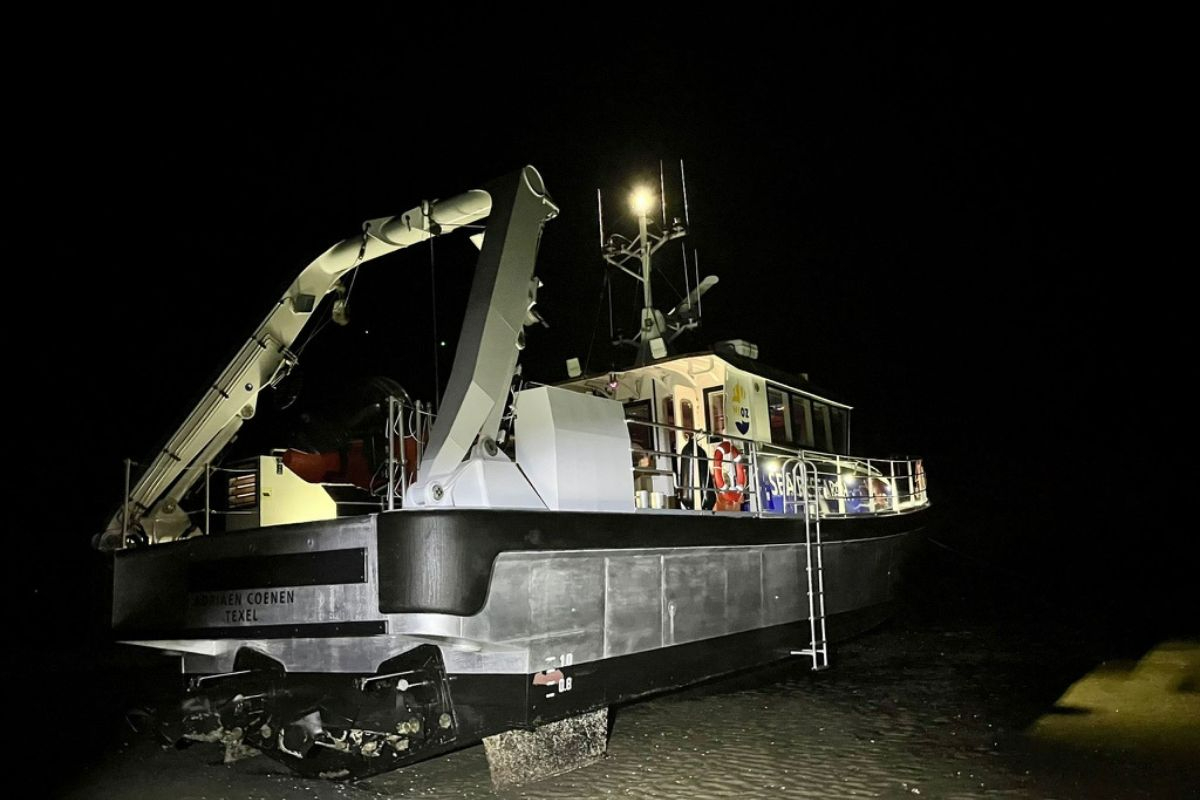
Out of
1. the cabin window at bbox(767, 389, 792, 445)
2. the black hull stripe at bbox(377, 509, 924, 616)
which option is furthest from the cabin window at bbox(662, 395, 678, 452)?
the black hull stripe at bbox(377, 509, 924, 616)

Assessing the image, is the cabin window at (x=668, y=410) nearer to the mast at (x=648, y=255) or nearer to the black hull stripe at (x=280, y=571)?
the mast at (x=648, y=255)

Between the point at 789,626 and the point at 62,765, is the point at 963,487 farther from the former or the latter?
the point at 62,765

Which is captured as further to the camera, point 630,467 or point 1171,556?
point 1171,556

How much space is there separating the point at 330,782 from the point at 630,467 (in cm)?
303

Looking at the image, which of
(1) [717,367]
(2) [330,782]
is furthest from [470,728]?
(1) [717,367]

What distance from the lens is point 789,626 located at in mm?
7582

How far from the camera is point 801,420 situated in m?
11.6

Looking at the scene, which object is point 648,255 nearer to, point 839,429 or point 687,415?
point 687,415

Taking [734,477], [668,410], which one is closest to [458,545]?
[734,477]

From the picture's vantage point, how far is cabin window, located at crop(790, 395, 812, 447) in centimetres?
1134

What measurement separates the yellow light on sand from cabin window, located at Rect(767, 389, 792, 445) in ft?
10.1

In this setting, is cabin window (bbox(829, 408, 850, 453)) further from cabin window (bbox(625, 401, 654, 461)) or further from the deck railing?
cabin window (bbox(625, 401, 654, 461))

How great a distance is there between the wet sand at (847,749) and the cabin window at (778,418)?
3.10 m

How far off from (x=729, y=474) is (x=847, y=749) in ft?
10.9
